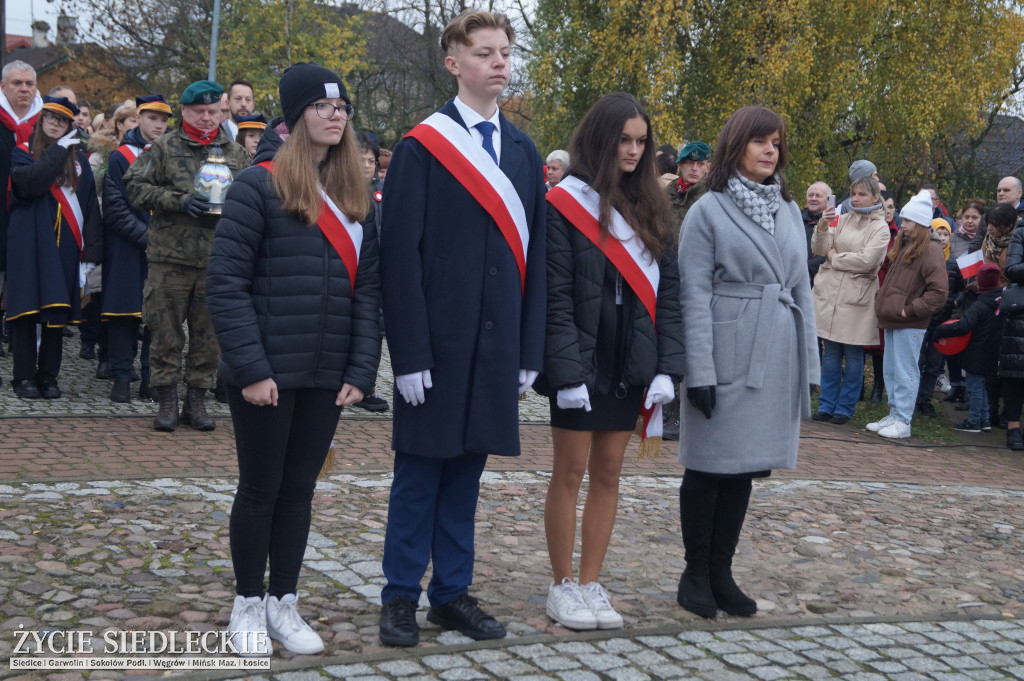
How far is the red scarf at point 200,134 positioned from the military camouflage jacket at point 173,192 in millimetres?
28

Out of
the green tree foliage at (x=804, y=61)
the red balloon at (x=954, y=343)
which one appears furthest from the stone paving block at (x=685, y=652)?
the green tree foliage at (x=804, y=61)

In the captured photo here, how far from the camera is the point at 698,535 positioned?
4883mm

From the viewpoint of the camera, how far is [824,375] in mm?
10906

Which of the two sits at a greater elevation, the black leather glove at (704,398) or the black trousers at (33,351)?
the black leather glove at (704,398)

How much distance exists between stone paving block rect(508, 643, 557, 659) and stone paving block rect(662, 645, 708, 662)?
1.51 ft

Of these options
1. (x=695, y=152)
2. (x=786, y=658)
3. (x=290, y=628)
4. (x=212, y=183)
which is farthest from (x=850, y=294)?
(x=290, y=628)

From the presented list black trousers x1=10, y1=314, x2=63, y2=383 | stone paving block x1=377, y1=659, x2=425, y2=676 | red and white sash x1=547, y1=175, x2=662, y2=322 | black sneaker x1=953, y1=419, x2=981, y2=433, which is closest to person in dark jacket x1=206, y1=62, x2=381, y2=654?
stone paving block x1=377, y1=659, x2=425, y2=676

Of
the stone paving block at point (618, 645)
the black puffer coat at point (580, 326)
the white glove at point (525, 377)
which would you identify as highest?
the black puffer coat at point (580, 326)

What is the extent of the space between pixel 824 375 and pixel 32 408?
22.7ft

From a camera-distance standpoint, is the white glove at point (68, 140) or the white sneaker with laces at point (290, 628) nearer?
the white sneaker with laces at point (290, 628)

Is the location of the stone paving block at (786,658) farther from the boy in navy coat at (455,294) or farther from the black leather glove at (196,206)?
the black leather glove at (196,206)

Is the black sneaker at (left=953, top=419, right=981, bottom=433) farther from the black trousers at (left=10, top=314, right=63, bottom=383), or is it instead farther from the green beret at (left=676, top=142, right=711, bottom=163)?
the black trousers at (left=10, top=314, right=63, bottom=383)

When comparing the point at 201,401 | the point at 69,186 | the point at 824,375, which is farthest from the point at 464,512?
the point at 824,375

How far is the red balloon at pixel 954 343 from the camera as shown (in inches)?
422
